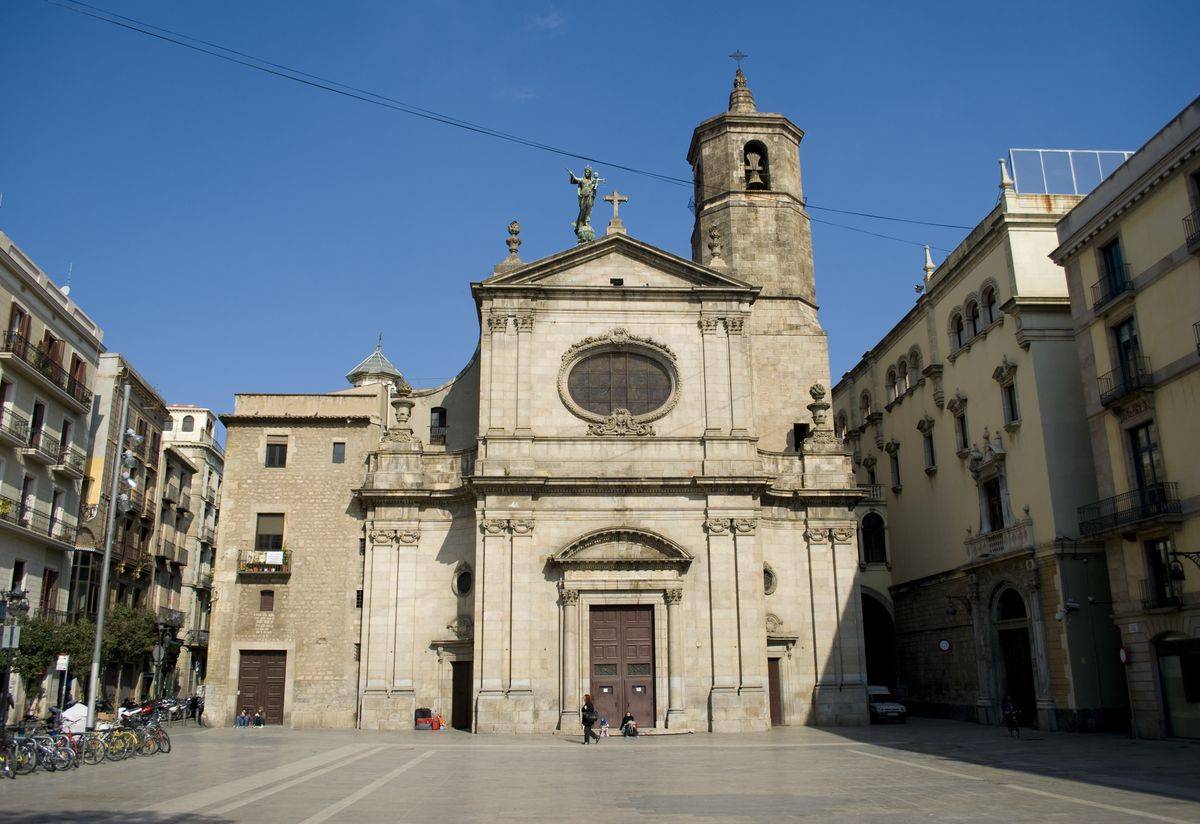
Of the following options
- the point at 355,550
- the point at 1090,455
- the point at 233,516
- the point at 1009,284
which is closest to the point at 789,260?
the point at 1009,284

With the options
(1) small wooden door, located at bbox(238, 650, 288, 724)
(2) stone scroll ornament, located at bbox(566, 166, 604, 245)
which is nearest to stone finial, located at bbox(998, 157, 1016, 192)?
(2) stone scroll ornament, located at bbox(566, 166, 604, 245)

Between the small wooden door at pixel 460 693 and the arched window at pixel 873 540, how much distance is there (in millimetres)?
19377

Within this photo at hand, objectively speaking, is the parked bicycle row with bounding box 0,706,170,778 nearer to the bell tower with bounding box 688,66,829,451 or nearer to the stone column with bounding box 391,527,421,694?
the stone column with bounding box 391,527,421,694

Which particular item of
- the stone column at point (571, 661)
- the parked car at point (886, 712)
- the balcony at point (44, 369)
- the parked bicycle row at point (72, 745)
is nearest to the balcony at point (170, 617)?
the balcony at point (44, 369)

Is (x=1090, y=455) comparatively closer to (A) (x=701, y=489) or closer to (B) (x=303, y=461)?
(A) (x=701, y=489)

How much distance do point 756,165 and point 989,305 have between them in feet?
37.9

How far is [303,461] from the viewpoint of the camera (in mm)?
36031

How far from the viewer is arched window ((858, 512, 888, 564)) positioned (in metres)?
43.1

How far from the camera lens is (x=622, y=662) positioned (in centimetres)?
3102

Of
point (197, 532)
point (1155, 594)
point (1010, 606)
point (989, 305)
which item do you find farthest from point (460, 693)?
point (197, 532)

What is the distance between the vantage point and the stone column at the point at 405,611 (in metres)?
32.0

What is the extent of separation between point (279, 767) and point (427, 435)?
19863 millimetres

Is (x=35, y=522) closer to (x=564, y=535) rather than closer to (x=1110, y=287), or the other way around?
(x=564, y=535)

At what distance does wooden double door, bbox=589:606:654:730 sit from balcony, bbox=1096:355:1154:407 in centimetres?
1449
